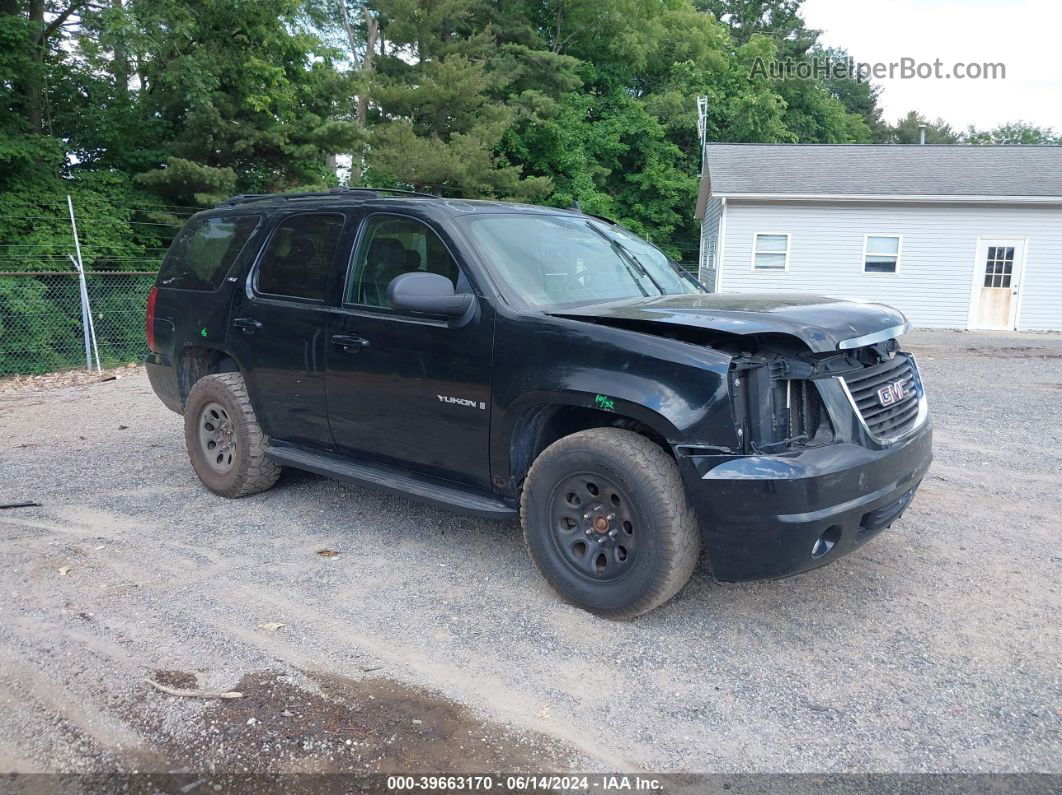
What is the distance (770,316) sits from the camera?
3457mm

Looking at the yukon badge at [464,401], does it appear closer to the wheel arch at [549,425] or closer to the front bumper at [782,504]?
the wheel arch at [549,425]

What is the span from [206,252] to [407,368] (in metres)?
2.34

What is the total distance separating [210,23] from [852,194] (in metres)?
14.3

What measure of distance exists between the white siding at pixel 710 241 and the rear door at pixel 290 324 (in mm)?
16588

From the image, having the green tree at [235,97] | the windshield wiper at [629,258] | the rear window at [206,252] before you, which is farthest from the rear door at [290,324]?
the green tree at [235,97]

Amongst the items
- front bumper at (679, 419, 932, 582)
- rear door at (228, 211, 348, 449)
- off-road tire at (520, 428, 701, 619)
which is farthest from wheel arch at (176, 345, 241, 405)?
front bumper at (679, 419, 932, 582)

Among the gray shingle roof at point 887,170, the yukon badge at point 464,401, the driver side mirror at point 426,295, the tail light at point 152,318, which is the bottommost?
the yukon badge at point 464,401

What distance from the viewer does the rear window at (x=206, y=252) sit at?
214 inches

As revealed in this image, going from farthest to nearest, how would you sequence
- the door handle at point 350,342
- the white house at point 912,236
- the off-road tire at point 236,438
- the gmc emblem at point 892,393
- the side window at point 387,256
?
the white house at point 912,236
the off-road tire at point 236,438
the door handle at point 350,342
the side window at point 387,256
the gmc emblem at point 892,393

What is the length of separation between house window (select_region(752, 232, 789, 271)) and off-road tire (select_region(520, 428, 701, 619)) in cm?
1757

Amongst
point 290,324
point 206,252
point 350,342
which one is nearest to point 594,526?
point 350,342

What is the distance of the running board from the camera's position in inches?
160

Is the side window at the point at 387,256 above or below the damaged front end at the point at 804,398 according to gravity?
above

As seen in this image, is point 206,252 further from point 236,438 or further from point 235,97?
point 235,97
